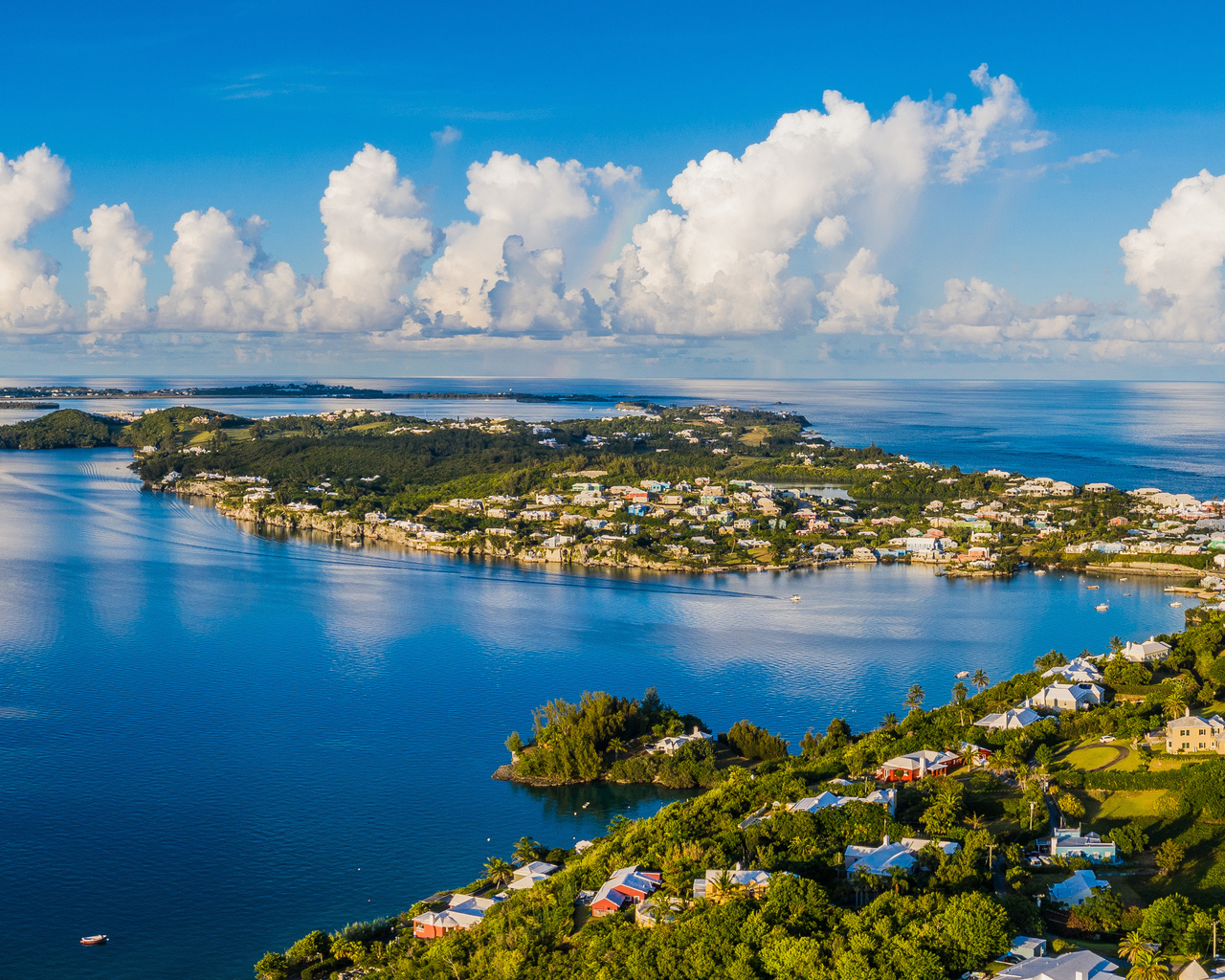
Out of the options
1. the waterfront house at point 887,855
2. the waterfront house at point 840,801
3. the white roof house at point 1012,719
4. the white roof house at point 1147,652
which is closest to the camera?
the waterfront house at point 887,855

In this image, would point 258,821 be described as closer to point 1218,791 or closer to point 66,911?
point 66,911

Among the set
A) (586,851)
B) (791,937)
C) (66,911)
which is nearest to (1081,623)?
(586,851)

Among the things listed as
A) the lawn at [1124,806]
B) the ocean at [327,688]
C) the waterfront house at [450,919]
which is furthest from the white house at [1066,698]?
the waterfront house at [450,919]

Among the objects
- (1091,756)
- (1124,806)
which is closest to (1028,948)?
(1124,806)

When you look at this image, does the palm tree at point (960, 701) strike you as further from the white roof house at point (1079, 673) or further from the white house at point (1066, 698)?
the white roof house at point (1079, 673)

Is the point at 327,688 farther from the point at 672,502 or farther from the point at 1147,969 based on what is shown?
the point at 672,502

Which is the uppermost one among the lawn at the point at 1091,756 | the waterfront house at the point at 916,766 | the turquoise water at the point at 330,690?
the lawn at the point at 1091,756
